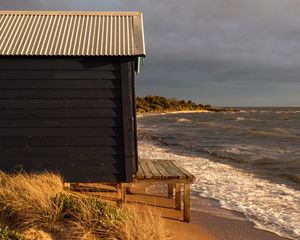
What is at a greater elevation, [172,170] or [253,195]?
[172,170]

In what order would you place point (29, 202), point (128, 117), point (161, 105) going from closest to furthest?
point (29, 202)
point (128, 117)
point (161, 105)

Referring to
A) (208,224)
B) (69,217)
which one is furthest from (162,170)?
(69,217)

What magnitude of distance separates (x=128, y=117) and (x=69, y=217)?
248 cm

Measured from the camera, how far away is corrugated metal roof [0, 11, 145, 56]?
821 cm

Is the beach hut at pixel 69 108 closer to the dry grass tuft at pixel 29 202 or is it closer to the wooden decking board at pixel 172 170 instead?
the wooden decking board at pixel 172 170

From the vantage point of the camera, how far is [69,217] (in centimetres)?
645

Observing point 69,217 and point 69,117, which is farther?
point 69,117

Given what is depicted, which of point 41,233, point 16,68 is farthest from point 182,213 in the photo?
point 16,68

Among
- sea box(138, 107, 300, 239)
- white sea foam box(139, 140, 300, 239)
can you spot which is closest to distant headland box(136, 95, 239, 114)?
sea box(138, 107, 300, 239)

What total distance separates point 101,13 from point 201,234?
202 inches

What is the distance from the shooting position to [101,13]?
31.0 ft

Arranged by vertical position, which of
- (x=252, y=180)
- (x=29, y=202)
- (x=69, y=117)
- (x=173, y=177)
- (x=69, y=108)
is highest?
(x=69, y=108)

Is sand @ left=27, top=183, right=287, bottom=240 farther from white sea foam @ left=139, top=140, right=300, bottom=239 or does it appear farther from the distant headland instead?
the distant headland

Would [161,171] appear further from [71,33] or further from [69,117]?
[71,33]
